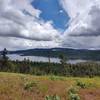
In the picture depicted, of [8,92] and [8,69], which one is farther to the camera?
[8,69]

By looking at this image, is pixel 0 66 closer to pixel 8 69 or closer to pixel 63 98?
pixel 8 69

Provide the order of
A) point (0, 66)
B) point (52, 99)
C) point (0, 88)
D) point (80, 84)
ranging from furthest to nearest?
point (0, 66) → point (80, 84) → point (0, 88) → point (52, 99)

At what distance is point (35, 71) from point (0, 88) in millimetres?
185625

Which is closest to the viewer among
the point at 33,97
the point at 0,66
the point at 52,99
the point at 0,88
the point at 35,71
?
the point at 52,99

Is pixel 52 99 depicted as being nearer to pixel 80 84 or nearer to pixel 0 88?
pixel 0 88

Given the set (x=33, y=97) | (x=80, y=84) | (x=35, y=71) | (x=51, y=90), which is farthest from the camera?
(x=35, y=71)

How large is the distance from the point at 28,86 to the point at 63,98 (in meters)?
2.65

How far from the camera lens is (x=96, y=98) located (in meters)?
14.6

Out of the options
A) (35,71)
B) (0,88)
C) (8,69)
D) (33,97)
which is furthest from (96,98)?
(35,71)

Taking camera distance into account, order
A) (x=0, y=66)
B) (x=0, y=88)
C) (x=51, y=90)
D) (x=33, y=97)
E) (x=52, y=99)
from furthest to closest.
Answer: (x=0, y=66) < (x=51, y=90) < (x=0, y=88) < (x=33, y=97) < (x=52, y=99)

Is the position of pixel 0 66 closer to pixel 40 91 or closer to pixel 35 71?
pixel 35 71

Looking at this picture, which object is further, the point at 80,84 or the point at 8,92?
the point at 80,84

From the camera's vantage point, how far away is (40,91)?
14945 mm

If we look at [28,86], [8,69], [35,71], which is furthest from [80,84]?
[35,71]
